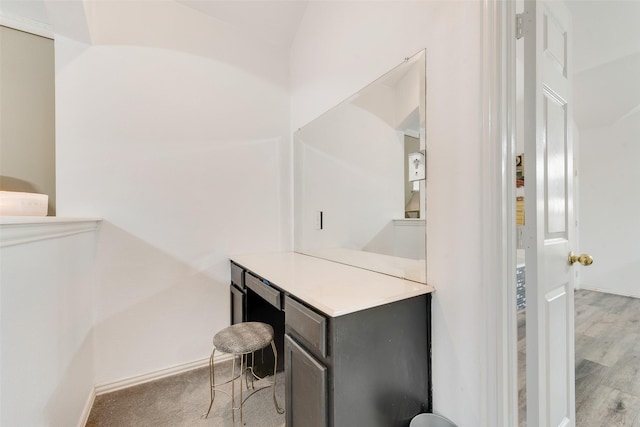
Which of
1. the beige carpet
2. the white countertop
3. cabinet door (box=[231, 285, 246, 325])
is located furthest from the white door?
cabinet door (box=[231, 285, 246, 325])

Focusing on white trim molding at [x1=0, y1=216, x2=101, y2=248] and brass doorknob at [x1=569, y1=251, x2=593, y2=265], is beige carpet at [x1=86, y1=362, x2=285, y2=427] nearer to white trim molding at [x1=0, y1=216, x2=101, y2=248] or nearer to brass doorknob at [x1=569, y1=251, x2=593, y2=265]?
white trim molding at [x1=0, y1=216, x2=101, y2=248]

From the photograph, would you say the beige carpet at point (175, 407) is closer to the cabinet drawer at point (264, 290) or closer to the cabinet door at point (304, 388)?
the cabinet door at point (304, 388)

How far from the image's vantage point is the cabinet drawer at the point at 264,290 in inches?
53.1

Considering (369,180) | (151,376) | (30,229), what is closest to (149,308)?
(151,376)

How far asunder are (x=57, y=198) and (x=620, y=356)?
14.0 feet

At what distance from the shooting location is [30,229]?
32.9 inches

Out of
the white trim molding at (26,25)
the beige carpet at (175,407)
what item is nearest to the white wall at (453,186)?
the beige carpet at (175,407)

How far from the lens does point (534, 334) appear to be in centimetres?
101

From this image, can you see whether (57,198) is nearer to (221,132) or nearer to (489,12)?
(221,132)

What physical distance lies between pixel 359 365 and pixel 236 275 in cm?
129

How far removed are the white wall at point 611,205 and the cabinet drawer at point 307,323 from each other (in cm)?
500

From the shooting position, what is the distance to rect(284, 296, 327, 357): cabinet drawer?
0.96 metres

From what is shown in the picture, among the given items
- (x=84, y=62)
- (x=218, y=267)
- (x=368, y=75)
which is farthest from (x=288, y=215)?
(x=84, y=62)

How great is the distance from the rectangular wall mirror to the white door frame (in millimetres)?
299
